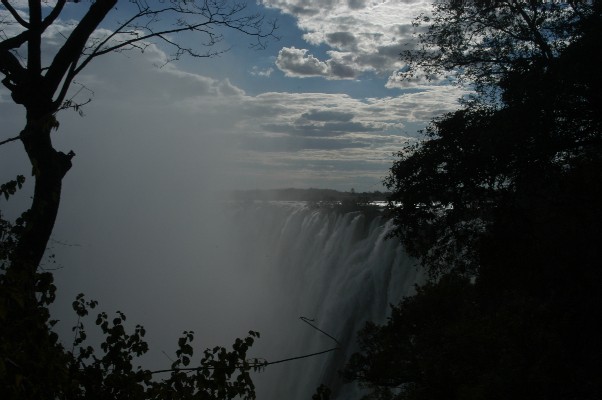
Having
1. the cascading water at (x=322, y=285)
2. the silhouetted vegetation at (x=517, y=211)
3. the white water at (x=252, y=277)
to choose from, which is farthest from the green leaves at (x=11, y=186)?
the cascading water at (x=322, y=285)

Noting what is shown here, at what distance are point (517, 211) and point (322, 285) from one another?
2563 cm

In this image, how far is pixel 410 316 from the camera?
14703 mm

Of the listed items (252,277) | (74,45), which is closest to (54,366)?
(74,45)

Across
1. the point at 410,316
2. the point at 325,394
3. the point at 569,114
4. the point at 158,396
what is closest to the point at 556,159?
the point at 569,114

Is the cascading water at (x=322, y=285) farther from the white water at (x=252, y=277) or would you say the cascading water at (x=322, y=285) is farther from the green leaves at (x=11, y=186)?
the green leaves at (x=11, y=186)

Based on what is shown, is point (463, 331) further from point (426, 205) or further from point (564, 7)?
point (564, 7)

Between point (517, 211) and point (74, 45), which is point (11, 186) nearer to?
point (74, 45)

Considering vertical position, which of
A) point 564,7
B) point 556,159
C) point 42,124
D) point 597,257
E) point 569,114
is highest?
point 564,7

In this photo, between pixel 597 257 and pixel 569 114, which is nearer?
pixel 597 257

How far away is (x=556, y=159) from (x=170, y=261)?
9461 cm

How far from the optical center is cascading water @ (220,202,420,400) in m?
26.7

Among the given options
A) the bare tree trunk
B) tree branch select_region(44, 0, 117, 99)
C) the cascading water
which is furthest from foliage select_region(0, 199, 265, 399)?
the cascading water

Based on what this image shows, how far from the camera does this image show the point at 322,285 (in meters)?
36.6

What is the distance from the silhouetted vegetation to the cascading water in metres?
10.2
